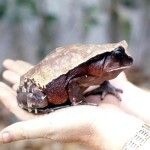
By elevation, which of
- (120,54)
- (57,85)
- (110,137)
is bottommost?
(110,137)

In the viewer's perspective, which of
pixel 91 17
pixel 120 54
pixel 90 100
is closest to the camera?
pixel 120 54

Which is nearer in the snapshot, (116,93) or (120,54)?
(120,54)

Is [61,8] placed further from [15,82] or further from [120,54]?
[120,54]

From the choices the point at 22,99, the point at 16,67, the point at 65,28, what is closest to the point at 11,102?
the point at 22,99

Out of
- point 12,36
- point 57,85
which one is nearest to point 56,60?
point 57,85

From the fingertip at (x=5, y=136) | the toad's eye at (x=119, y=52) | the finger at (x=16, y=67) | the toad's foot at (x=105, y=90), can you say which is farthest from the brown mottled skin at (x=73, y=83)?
the finger at (x=16, y=67)

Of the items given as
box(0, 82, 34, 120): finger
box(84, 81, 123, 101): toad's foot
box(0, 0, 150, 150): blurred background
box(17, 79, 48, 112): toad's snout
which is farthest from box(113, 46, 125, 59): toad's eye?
box(0, 0, 150, 150): blurred background

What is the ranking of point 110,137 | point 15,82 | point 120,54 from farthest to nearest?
point 15,82 → point 120,54 → point 110,137
